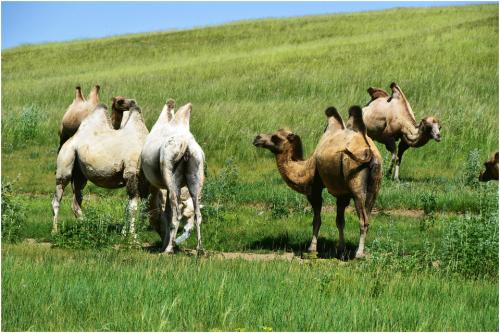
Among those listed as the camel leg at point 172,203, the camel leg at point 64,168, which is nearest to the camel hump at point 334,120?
the camel leg at point 172,203

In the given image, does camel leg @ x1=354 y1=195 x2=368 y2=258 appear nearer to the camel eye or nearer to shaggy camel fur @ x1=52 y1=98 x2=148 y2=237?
the camel eye

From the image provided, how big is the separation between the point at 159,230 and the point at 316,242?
245cm

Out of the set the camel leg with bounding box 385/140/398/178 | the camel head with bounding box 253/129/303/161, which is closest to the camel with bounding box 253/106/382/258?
the camel head with bounding box 253/129/303/161

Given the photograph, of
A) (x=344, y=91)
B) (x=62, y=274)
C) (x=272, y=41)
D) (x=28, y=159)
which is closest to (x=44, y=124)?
(x=28, y=159)

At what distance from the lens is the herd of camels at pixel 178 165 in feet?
39.9

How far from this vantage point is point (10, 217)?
1331cm

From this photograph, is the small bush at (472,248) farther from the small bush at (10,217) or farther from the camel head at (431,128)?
the camel head at (431,128)

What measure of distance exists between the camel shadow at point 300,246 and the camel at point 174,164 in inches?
63.7

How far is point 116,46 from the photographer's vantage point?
57625 mm

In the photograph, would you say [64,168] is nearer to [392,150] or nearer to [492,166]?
[492,166]

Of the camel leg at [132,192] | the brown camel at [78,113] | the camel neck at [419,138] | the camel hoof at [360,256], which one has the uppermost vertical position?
the brown camel at [78,113]

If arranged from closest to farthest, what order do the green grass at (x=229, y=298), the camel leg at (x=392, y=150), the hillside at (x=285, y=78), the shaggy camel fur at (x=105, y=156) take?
1. the green grass at (x=229, y=298)
2. the shaggy camel fur at (x=105, y=156)
3. the camel leg at (x=392, y=150)
4. the hillside at (x=285, y=78)

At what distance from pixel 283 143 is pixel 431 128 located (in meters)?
6.92

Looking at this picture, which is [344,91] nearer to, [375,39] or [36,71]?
[375,39]
